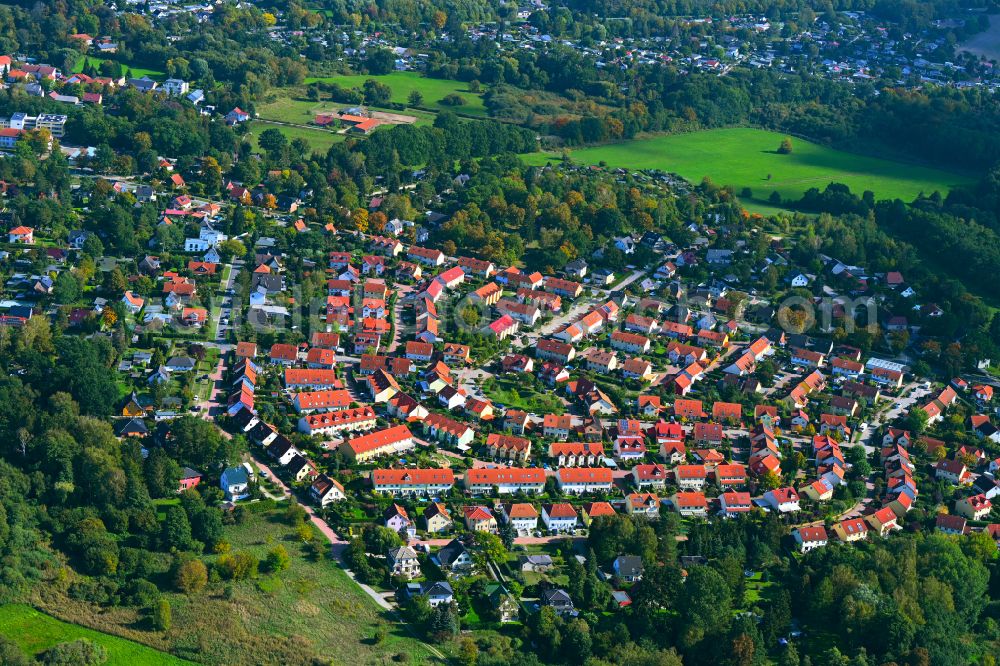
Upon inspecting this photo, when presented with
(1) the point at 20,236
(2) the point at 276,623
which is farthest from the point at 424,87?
(2) the point at 276,623

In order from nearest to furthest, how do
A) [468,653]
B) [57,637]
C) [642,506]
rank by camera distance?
[57,637], [468,653], [642,506]

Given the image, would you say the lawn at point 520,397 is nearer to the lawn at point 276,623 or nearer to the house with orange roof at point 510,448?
the house with orange roof at point 510,448

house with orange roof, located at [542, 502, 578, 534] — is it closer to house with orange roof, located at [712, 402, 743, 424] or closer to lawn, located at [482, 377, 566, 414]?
lawn, located at [482, 377, 566, 414]

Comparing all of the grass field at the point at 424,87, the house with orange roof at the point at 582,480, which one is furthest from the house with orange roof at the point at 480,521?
the grass field at the point at 424,87

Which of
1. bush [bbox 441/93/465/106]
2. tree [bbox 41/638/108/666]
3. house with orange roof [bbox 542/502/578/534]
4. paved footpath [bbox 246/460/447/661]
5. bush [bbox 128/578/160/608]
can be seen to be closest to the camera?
tree [bbox 41/638/108/666]

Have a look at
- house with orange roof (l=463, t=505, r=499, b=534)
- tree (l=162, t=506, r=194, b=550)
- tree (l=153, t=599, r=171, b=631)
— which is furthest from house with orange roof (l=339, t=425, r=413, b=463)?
tree (l=153, t=599, r=171, b=631)

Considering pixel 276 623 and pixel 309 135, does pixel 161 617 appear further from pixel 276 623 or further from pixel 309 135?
pixel 309 135
